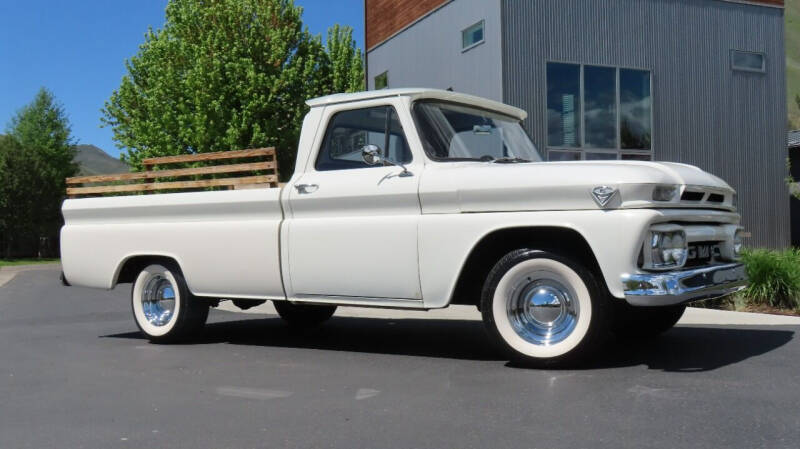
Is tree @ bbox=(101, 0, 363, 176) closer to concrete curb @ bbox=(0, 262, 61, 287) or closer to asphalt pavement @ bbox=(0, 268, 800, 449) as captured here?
concrete curb @ bbox=(0, 262, 61, 287)

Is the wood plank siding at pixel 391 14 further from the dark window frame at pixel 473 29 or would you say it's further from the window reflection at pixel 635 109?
the window reflection at pixel 635 109

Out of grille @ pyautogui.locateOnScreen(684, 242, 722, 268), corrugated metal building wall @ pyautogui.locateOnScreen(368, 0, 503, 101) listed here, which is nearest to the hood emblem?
grille @ pyautogui.locateOnScreen(684, 242, 722, 268)

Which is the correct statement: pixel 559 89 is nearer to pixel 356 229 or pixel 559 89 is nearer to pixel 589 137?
pixel 589 137

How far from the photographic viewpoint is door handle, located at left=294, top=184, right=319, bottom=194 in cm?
640

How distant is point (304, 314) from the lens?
8.40 m

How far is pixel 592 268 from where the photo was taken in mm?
5492

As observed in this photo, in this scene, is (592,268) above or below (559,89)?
below

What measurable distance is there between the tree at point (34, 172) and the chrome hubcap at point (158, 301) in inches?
1789

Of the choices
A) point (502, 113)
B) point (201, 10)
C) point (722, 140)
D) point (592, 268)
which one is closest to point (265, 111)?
point (201, 10)

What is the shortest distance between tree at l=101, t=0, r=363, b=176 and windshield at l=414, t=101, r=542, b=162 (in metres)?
19.8

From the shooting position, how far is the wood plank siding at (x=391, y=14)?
20891 millimetres

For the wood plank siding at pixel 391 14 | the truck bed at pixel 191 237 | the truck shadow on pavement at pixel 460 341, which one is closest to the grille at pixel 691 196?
the truck shadow on pavement at pixel 460 341

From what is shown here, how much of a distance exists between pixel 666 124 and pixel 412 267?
15402mm

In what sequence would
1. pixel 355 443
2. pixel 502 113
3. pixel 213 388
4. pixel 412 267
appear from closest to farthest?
pixel 355 443 < pixel 213 388 < pixel 412 267 < pixel 502 113
